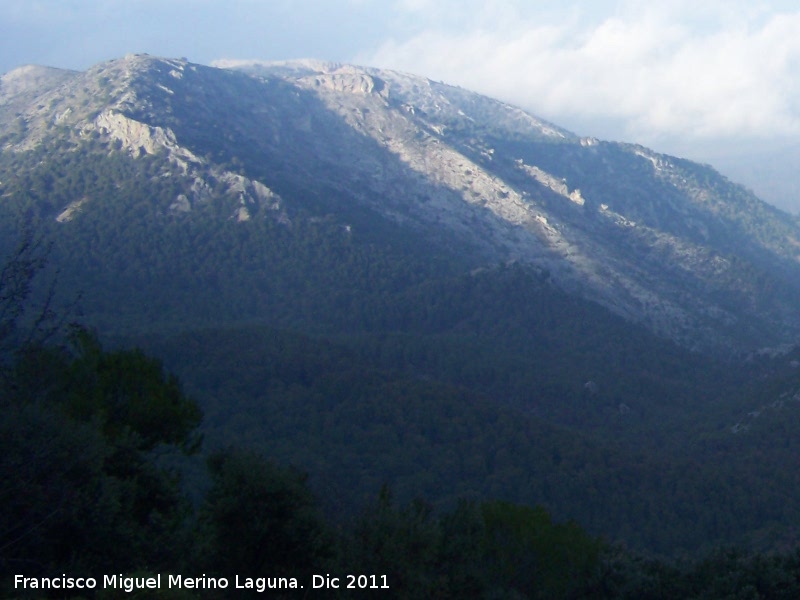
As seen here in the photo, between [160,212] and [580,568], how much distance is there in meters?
116

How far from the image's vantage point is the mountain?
68.8m

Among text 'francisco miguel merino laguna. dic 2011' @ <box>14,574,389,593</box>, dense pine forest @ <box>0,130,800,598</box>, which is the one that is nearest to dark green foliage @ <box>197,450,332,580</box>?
dense pine forest @ <box>0,130,800,598</box>

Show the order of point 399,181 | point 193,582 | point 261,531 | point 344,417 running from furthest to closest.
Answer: point 399,181, point 344,417, point 261,531, point 193,582

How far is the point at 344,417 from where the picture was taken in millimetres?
74375

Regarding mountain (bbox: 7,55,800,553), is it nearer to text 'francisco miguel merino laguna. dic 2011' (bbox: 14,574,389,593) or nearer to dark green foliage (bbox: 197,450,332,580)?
dark green foliage (bbox: 197,450,332,580)

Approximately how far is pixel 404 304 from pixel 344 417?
53618 mm

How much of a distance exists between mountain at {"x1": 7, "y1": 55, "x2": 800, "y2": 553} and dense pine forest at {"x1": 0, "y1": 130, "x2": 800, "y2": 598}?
1.60 ft

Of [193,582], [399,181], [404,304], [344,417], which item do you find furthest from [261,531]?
[399,181]

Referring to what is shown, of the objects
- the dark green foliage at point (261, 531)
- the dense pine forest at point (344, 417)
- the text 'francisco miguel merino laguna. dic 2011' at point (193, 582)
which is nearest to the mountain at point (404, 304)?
the dense pine forest at point (344, 417)

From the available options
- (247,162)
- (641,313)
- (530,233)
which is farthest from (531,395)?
(247,162)

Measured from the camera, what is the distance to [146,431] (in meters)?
28.3

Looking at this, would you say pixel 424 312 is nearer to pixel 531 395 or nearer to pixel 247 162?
pixel 531 395

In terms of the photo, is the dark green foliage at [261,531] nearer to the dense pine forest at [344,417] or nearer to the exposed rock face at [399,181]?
the dense pine forest at [344,417]

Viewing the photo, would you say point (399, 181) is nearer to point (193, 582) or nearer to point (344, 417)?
point (344, 417)
